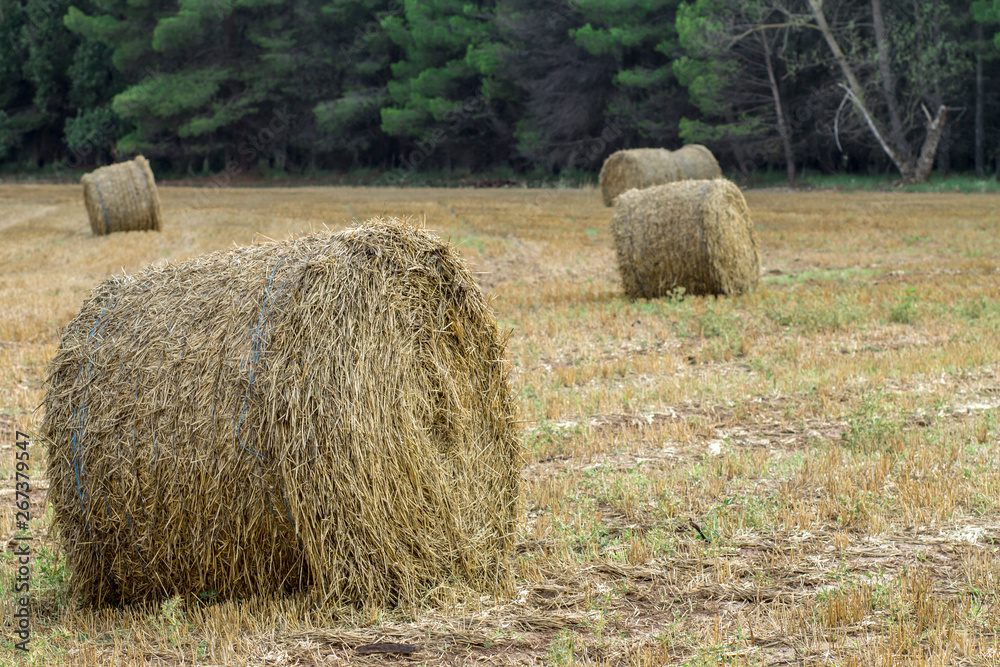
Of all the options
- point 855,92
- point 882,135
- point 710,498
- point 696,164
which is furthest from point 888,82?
point 710,498

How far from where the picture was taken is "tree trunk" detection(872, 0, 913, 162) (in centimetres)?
3294

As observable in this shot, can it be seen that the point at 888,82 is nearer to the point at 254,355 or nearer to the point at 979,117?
the point at 979,117

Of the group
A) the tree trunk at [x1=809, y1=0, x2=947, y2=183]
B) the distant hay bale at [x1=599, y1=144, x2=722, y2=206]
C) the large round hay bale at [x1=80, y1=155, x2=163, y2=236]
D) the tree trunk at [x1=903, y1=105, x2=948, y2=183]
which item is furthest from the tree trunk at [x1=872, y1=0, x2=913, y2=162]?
the large round hay bale at [x1=80, y1=155, x2=163, y2=236]

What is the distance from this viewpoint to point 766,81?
1430 inches

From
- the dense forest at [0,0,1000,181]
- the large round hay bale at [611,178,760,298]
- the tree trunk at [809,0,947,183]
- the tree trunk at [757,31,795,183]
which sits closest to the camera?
the large round hay bale at [611,178,760,298]

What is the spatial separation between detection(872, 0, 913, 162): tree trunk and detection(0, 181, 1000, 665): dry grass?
924 inches

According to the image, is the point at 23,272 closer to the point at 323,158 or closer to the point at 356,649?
the point at 356,649

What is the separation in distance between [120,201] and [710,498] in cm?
1671

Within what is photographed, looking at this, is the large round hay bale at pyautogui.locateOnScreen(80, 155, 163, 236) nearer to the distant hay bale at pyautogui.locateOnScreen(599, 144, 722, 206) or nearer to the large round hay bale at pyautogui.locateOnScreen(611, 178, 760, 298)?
the distant hay bale at pyautogui.locateOnScreen(599, 144, 722, 206)

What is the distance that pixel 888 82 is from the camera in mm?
33312

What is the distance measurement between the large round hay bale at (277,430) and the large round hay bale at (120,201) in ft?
51.8

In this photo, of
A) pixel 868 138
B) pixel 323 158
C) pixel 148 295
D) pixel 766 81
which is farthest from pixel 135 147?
pixel 148 295

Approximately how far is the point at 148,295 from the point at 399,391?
125 cm

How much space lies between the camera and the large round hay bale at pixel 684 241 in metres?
11.4
